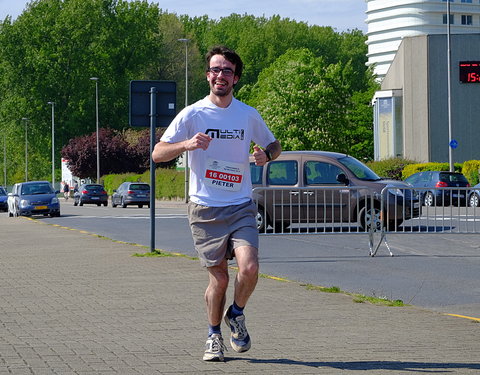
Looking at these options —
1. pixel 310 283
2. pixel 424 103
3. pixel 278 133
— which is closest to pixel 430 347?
pixel 310 283

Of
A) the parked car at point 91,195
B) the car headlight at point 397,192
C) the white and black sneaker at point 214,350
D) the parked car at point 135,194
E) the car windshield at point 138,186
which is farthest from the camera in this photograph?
the parked car at point 91,195

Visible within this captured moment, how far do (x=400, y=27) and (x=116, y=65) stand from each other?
55284 mm

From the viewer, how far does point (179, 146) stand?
705cm

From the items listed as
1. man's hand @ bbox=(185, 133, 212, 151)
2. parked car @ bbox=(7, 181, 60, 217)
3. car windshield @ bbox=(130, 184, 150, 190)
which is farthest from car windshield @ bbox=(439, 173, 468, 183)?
man's hand @ bbox=(185, 133, 212, 151)

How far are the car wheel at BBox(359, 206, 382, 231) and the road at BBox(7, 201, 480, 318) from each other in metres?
0.47

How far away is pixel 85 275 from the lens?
13.6 metres

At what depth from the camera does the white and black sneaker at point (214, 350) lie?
702cm

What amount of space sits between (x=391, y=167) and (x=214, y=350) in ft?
156

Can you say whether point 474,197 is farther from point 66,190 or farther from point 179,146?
point 66,190

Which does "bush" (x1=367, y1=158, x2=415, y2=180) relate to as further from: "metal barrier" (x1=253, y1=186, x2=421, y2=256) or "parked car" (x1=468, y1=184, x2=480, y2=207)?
"metal barrier" (x1=253, y1=186, x2=421, y2=256)

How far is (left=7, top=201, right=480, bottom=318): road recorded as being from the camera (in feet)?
37.4

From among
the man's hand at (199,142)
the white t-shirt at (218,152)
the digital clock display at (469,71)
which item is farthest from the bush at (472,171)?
the man's hand at (199,142)

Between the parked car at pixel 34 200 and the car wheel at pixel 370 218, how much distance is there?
24131 mm

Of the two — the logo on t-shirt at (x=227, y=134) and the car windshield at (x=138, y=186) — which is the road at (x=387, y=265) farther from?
the car windshield at (x=138, y=186)
